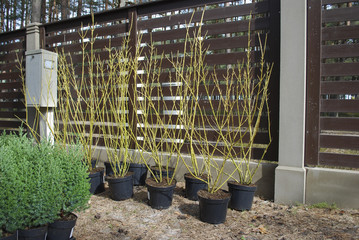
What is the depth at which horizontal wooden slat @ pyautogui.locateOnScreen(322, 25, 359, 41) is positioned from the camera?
257cm

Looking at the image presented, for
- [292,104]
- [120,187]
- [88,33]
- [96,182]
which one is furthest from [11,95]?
[292,104]

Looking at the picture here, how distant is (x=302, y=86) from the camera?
2680 millimetres

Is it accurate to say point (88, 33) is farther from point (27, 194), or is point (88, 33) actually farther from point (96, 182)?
point (27, 194)

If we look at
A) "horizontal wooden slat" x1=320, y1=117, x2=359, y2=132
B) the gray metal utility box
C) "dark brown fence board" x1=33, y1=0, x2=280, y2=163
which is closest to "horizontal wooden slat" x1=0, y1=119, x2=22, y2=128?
the gray metal utility box

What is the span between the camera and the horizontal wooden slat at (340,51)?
258 centimetres

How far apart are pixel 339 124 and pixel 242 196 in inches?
48.0

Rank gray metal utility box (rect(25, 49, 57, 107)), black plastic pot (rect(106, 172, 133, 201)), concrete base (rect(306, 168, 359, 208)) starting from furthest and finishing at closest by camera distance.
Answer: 1. gray metal utility box (rect(25, 49, 57, 107))
2. black plastic pot (rect(106, 172, 133, 201))
3. concrete base (rect(306, 168, 359, 208))

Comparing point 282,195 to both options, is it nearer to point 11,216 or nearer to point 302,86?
point 302,86

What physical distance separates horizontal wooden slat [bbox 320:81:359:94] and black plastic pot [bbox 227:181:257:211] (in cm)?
124

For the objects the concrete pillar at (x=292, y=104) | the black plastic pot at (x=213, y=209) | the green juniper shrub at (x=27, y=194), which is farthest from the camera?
the concrete pillar at (x=292, y=104)

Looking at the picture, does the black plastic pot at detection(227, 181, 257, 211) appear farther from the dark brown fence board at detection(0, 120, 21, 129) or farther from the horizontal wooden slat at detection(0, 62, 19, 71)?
the horizontal wooden slat at detection(0, 62, 19, 71)

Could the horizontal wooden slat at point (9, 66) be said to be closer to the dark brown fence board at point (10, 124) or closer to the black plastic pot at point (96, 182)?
the dark brown fence board at point (10, 124)

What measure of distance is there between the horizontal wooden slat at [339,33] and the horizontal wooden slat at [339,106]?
25.0 inches

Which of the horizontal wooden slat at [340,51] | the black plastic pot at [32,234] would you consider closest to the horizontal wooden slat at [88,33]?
the horizontal wooden slat at [340,51]
